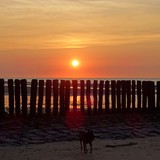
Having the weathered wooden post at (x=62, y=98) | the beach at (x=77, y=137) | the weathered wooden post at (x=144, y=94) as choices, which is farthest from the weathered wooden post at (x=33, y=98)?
the weathered wooden post at (x=144, y=94)

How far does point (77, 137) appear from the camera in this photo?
1269cm

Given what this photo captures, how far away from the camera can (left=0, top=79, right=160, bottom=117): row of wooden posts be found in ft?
55.0

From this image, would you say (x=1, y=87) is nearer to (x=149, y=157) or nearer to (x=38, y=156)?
(x=38, y=156)

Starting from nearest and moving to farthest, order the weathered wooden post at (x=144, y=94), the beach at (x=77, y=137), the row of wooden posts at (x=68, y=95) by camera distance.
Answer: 1. the beach at (x=77, y=137)
2. the row of wooden posts at (x=68, y=95)
3. the weathered wooden post at (x=144, y=94)

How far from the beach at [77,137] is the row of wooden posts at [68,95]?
0.61 meters

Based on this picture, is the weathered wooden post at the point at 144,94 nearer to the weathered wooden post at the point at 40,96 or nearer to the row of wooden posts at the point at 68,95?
the row of wooden posts at the point at 68,95

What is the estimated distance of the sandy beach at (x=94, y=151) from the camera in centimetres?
933

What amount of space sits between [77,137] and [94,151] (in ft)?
8.76

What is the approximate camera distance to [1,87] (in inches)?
646

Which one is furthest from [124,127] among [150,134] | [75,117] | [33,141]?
[33,141]

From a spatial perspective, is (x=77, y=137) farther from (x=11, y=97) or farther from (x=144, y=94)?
(x=144, y=94)

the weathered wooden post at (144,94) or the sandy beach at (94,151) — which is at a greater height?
the weathered wooden post at (144,94)

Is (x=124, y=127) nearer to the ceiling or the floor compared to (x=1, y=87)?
nearer to the floor

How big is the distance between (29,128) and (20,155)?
4.80 metres
